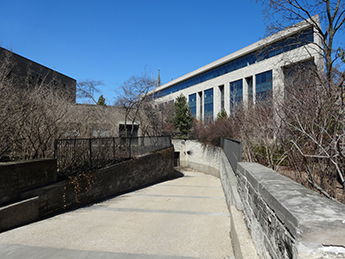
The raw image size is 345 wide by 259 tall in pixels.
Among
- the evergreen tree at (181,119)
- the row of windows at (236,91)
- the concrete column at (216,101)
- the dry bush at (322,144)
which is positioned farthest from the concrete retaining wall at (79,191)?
the concrete column at (216,101)

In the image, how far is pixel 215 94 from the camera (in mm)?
46344

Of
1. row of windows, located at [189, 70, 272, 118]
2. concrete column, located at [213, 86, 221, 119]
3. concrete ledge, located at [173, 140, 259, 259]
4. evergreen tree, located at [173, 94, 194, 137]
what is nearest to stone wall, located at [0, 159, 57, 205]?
concrete ledge, located at [173, 140, 259, 259]

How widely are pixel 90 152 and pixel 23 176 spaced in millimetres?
3170

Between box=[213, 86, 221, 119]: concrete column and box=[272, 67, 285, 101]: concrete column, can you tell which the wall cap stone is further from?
box=[213, 86, 221, 119]: concrete column

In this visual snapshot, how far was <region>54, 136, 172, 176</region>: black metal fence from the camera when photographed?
843cm

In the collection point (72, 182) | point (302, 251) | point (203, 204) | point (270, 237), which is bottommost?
point (203, 204)

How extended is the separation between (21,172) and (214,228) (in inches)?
206

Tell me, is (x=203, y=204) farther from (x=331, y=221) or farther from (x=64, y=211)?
(x=331, y=221)

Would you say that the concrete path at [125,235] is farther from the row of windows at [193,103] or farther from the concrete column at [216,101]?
the row of windows at [193,103]

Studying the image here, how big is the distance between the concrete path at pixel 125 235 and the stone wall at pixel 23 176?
0.94 m

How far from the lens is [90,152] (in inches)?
371

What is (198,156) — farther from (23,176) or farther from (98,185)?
(23,176)

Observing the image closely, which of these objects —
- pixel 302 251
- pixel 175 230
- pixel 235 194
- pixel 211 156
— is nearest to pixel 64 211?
pixel 175 230

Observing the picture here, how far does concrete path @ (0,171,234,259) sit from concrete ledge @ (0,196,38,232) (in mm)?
255
